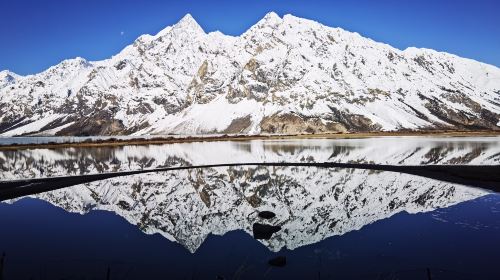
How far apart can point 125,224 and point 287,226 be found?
13874 mm

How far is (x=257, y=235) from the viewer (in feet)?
103

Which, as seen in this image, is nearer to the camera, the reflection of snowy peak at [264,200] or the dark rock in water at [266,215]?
the reflection of snowy peak at [264,200]

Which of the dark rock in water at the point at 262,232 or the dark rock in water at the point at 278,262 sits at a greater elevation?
the dark rock in water at the point at 262,232

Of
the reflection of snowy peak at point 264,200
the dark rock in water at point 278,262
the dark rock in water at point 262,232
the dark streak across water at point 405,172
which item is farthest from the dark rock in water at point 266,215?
the dark streak across water at point 405,172

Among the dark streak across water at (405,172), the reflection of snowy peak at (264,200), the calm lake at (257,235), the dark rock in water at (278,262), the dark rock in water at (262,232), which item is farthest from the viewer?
the dark streak across water at (405,172)

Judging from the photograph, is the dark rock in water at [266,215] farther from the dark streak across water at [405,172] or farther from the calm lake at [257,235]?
the dark streak across water at [405,172]

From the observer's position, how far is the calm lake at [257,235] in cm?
2400

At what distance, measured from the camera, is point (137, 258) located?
27.2 metres

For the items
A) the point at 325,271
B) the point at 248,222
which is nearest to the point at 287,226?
the point at 248,222

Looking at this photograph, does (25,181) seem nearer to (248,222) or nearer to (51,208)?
(51,208)

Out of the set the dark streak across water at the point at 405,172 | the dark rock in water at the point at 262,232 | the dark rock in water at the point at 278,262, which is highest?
the dark streak across water at the point at 405,172

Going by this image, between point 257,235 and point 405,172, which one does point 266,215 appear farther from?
point 405,172

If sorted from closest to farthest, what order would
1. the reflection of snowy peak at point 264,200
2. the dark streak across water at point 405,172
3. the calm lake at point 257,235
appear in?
the calm lake at point 257,235 < the reflection of snowy peak at point 264,200 < the dark streak across water at point 405,172

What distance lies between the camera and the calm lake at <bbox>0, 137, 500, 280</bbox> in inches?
945
